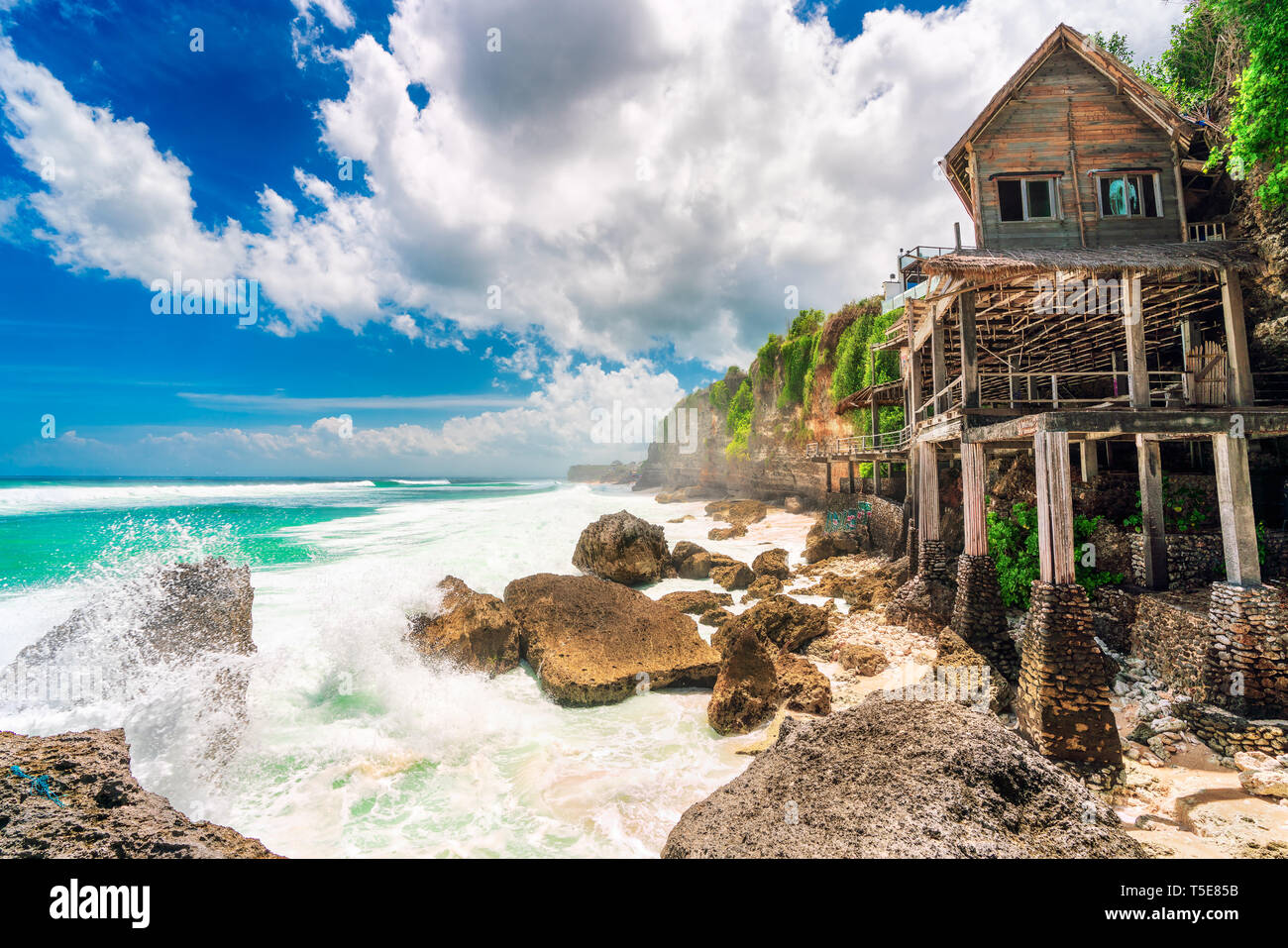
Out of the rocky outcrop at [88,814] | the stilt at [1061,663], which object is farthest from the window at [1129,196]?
the rocky outcrop at [88,814]

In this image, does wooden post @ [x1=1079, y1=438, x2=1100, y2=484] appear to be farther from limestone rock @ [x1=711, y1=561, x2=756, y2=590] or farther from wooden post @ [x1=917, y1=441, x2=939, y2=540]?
limestone rock @ [x1=711, y1=561, x2=756, y2=590]

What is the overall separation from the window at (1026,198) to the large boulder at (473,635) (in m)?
16.2

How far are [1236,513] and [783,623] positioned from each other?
8.00 m

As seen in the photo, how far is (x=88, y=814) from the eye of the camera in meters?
3.31

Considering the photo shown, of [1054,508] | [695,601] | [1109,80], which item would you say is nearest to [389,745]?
[695,601]

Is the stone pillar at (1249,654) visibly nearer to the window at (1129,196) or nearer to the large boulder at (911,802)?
the large boulder at (911,802)

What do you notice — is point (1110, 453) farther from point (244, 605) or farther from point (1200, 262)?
point (244, 605)

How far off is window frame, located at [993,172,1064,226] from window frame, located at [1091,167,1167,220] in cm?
89

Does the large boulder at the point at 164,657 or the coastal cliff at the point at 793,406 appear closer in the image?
the large boulder at the point at 164,657

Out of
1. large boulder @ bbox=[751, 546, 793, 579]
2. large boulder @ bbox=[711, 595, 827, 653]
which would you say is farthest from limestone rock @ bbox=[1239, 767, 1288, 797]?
large boulder @ bbox=[751, 546, 793, 579]

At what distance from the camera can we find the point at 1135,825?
225 inches

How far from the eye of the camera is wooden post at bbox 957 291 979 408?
36.0 ft

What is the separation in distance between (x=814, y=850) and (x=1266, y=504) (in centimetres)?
1753

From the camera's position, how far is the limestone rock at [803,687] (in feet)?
26.8
